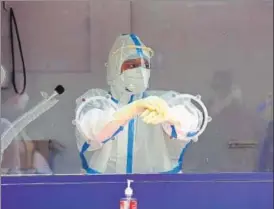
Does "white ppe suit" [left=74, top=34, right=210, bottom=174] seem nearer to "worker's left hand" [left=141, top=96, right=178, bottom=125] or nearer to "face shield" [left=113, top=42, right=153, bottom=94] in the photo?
"face shield" [left=113, top=42, right=153, bottom=94]

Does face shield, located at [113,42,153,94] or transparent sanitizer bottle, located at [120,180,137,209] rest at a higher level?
face shield, located at [113,42,153,94]

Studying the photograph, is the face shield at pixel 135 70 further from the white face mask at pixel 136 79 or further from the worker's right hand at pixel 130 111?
the worker's right hand at pixel 130 111

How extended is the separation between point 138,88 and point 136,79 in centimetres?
3

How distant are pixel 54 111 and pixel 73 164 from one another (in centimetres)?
18

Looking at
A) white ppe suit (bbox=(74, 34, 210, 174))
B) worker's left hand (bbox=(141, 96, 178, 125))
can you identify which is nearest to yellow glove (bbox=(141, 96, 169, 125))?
worker's left hand (bbox=(141, 96, 178, 125))

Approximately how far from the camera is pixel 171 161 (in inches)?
77.5

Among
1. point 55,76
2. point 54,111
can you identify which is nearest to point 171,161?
point 54,111

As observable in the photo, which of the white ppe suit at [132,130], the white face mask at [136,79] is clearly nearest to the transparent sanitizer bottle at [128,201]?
the white ppe suit at [132,130]

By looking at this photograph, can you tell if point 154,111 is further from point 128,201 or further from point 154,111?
point 128,201

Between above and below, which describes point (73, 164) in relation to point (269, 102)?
below

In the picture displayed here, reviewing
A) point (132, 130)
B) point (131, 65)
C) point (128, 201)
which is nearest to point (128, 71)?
point (131, 65)

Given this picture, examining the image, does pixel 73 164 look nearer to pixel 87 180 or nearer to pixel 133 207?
pixel 87 180

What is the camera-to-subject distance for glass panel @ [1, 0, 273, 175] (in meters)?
1.91

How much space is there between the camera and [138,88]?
6.31 feet
